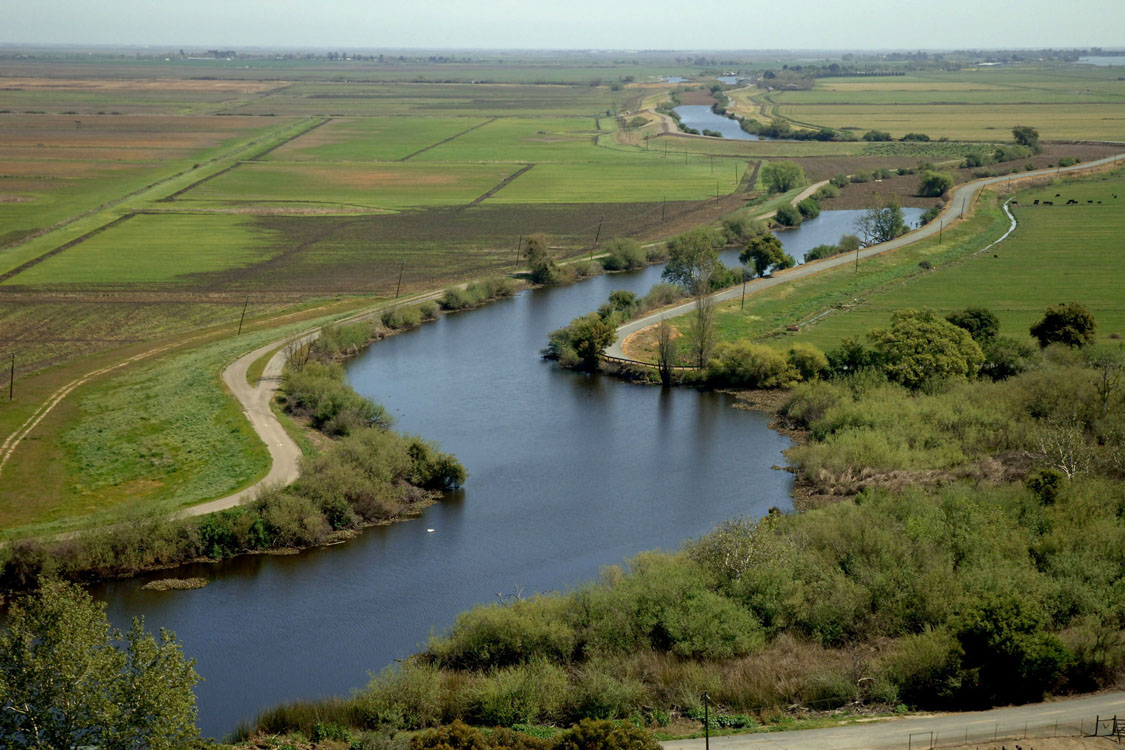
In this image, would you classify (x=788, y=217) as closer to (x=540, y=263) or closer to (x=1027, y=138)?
(x=540, y=263)

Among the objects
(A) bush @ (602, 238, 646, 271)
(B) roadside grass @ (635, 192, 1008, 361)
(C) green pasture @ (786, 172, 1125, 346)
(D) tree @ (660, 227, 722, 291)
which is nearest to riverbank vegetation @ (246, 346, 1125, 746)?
(B) roadside grass @ (635, 192, 1008, 361)

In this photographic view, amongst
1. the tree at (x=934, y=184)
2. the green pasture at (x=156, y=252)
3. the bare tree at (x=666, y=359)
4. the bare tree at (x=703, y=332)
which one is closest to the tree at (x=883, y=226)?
the tree at (x=934, y=184)

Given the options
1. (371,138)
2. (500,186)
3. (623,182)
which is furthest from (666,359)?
(371,138)

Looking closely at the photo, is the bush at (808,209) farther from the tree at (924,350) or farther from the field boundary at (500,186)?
the tree at (924,350)

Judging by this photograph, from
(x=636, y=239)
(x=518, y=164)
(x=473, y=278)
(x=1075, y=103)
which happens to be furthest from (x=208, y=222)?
(x=1075, y=103)

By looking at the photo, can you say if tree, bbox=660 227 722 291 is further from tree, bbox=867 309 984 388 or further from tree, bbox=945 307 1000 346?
tree, bbox=867 309 984 388
